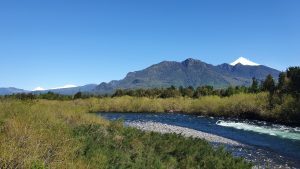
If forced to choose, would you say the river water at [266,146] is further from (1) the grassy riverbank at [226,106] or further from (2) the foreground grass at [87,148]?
(1) the grassy riverbank at [226,106]

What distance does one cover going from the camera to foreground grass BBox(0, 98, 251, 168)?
1008 centimetres

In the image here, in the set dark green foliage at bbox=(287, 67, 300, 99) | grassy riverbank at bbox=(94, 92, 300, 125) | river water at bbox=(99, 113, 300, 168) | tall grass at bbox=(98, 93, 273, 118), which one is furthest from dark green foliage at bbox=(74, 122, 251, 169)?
dark green foliage at bbox=(287, 67, 300, 99)

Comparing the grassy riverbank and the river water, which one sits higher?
the grassy riverbank

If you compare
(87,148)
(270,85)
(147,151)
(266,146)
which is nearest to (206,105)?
(270,85)

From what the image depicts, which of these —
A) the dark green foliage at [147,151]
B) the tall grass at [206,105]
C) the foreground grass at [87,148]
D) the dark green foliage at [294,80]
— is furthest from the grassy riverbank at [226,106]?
the dark green foliage at [147,151]

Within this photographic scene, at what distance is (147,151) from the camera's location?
57.7 ft

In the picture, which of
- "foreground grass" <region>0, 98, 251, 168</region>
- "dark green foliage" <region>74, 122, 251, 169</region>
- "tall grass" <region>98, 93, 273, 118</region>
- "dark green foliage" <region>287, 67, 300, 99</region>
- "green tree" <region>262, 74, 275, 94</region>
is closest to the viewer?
"foreground grass" <region>0, 98, 251, 168</region>

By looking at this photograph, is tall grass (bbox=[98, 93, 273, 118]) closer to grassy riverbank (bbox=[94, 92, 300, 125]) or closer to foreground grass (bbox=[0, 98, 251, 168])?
grassy riverbank (bbox=[94, 92, 300, 125])

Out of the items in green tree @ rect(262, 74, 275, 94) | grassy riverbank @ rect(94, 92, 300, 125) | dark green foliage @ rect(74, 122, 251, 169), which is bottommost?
dark green foliage @ rect(74, 122, 251, 169)

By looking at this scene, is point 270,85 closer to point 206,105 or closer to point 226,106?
point 226,106

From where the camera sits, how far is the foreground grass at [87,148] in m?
10.1

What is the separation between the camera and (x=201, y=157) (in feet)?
58.2

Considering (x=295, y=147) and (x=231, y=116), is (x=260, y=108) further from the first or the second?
(x=295, y=147)

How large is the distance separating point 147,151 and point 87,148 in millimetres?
3534
